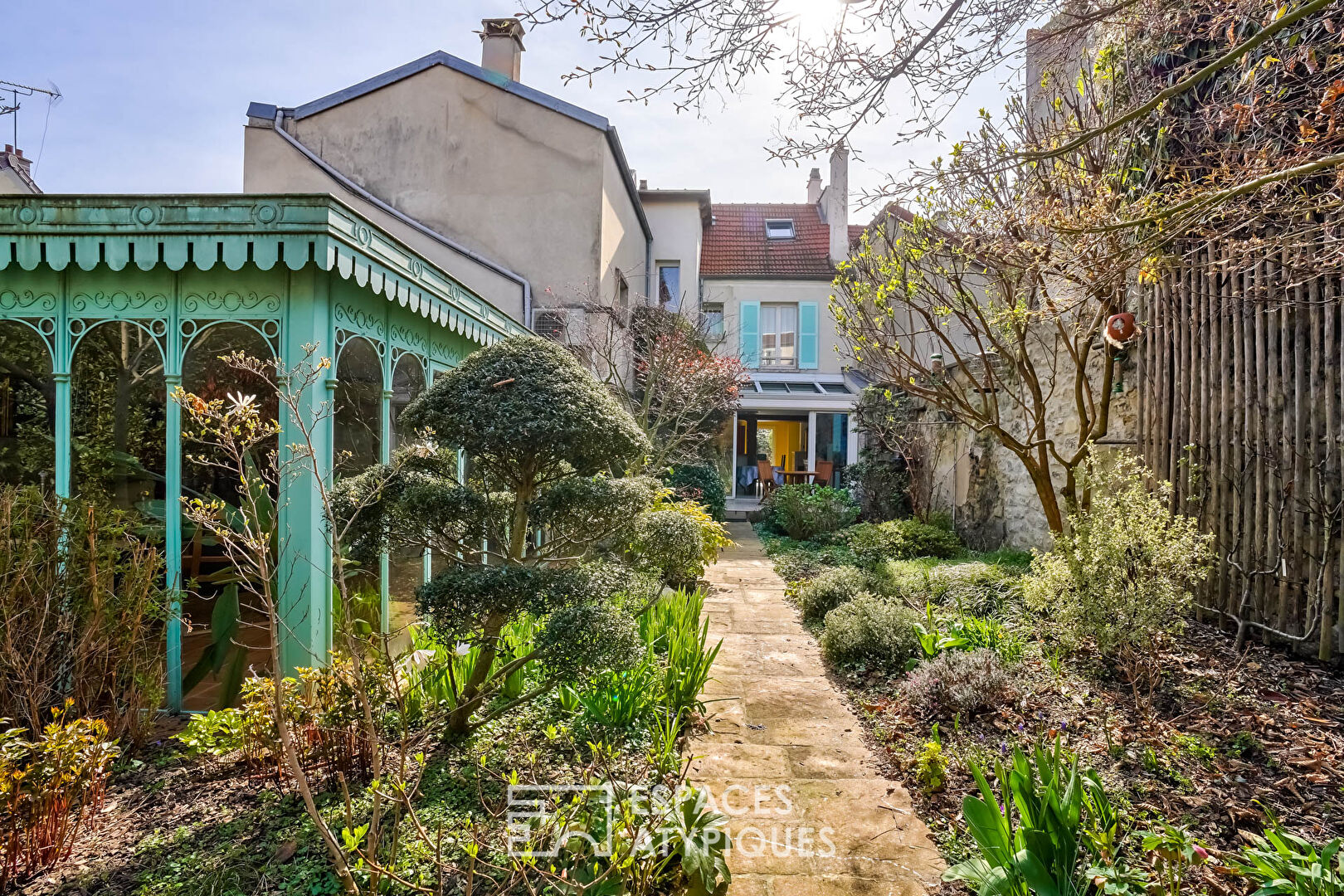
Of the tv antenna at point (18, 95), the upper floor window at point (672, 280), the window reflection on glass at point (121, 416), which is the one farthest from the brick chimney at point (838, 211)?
the window reflection on glass at point (121, 416)

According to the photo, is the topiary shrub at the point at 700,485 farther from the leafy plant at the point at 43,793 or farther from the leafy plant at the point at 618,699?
the leafy plant at the point at 43,793

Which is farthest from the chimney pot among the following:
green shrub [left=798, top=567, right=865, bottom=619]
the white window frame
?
green shrub [left=798, top=567, right=865, bottom=619]

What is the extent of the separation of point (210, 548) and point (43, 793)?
2187mm

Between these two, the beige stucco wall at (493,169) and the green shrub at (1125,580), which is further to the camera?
the beige stucco wall at (493,169)

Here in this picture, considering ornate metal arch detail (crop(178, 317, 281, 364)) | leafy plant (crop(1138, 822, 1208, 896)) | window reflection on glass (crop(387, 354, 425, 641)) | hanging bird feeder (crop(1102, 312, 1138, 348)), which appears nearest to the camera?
leafy plant (crop(1138, 822, 1208, 896))

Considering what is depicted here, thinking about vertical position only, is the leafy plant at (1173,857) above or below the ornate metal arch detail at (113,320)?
below

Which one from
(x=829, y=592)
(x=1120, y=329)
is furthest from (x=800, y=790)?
(x=1120, y=329)

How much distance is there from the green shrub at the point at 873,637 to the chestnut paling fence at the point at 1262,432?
225 centimetres

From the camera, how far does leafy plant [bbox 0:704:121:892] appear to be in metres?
2.66

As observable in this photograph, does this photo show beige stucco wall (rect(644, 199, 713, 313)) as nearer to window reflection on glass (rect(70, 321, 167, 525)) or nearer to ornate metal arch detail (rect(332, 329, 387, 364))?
ornate metal arch detail (rect(332, 329, 387, 364))

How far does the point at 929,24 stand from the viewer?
366 centimetres

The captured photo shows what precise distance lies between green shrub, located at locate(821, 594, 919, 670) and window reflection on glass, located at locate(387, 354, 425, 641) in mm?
3216

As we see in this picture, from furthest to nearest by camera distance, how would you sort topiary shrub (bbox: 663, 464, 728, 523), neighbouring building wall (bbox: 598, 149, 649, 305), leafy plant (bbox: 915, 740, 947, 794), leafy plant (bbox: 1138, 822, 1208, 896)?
1. topiary shrub (bbox: 663, 464, 728, 523)
2. neighbouring building wall (bbox: 598, 149, 649, 305)
3. leafy plant (bbox: 915, 740, 947, 794)
4. leafy plant (bbox: 1138, 822, 1208, 896)

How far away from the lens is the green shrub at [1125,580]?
414 centimetres
